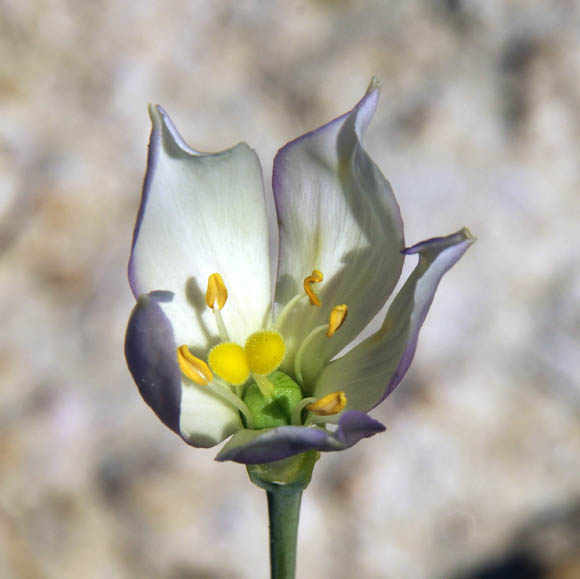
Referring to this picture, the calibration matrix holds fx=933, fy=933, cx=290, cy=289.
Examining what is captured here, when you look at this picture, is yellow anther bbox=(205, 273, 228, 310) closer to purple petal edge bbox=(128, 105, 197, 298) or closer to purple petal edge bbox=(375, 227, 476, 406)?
purple petal edge bbox=(128, 105, 197, 298)

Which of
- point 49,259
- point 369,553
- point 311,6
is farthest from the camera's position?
point 311,6

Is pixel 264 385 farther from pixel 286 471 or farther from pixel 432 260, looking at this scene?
pixel 432 260

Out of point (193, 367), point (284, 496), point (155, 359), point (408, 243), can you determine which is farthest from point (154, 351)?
point (408, 243)

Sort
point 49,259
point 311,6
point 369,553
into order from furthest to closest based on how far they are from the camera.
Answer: point 311,6 < point 49,259 < point 369,553

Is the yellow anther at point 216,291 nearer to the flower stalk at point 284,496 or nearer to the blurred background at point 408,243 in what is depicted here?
the flower stalk at point 284,496

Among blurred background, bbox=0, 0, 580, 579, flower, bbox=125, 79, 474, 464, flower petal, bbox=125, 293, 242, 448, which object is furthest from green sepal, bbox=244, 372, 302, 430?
blurred background, bbox=0, 0, 580, 579

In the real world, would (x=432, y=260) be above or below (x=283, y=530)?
above

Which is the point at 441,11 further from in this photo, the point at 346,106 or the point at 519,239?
the point at 519,239

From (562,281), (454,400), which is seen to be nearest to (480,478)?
(454,400)
